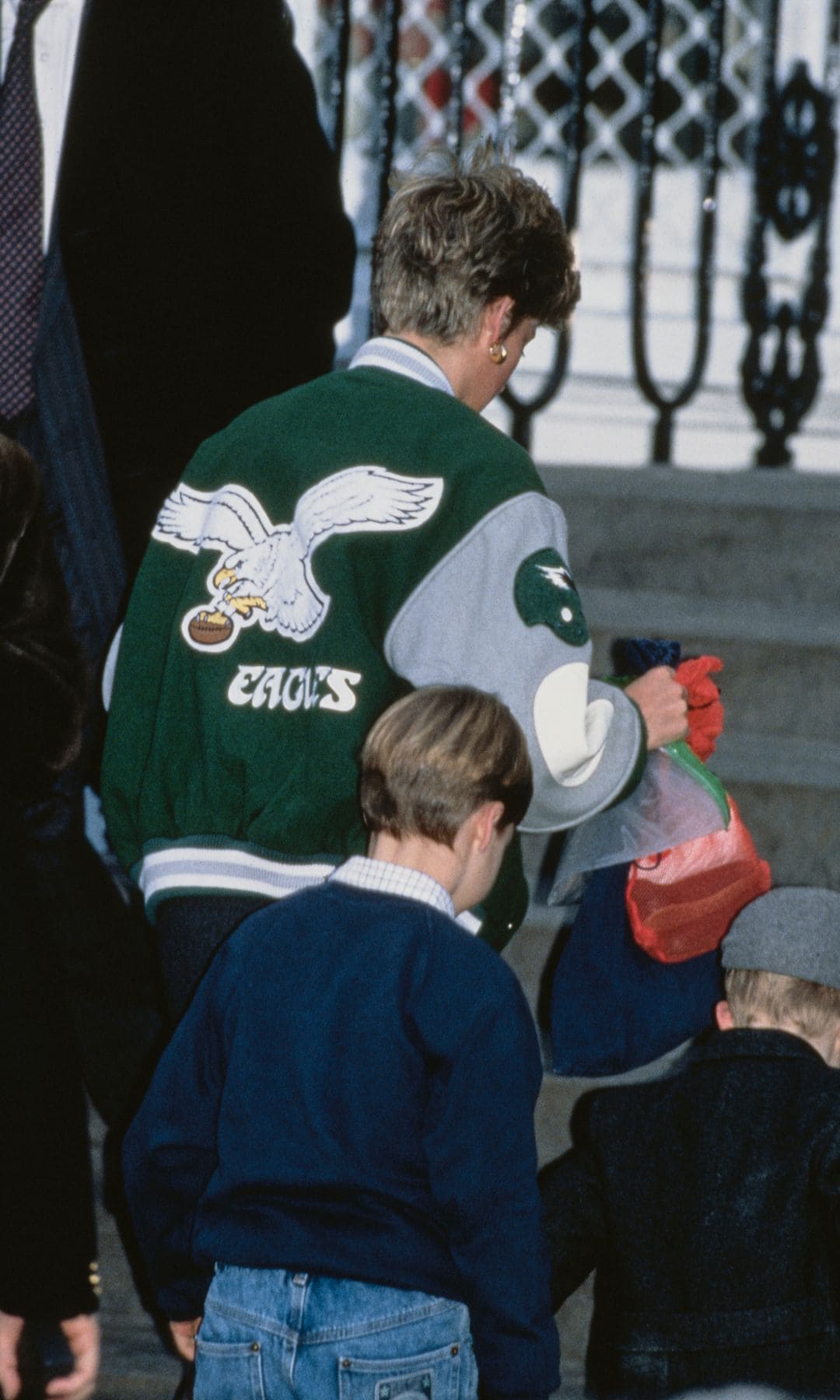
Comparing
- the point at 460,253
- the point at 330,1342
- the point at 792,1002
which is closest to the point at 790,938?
the point at 792,1002

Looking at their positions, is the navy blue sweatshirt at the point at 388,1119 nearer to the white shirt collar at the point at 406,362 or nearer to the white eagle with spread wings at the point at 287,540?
the white eagle with spread wings at the point at 287,540

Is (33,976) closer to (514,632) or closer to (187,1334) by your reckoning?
(187,1334)

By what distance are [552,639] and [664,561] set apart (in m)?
2.29

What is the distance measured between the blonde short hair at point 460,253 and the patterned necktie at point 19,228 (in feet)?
3.93

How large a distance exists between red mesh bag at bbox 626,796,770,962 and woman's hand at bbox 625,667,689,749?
31 centimetres

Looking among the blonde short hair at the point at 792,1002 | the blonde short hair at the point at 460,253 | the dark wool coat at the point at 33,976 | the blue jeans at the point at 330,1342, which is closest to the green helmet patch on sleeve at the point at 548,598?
the blonde short hair at the point at 460,253

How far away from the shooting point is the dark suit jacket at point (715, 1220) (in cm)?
250

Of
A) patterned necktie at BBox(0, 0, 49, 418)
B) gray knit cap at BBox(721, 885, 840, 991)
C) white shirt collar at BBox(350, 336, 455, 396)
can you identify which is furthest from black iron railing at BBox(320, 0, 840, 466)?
gray knit cap at BBox(721, 885, 840, 991)

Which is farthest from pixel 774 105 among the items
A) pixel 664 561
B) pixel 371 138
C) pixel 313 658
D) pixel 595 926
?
pixel 313 658

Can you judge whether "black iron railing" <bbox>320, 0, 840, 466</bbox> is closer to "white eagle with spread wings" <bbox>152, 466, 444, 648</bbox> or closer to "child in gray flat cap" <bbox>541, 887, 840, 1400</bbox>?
"white eagle with spread wings" <bbox>152, 466, 444, 648</bbox>

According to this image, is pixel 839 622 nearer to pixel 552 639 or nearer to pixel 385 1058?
pixel 552 639

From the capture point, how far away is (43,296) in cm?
384

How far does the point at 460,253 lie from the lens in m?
2.77

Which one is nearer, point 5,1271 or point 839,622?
point 5,1271
